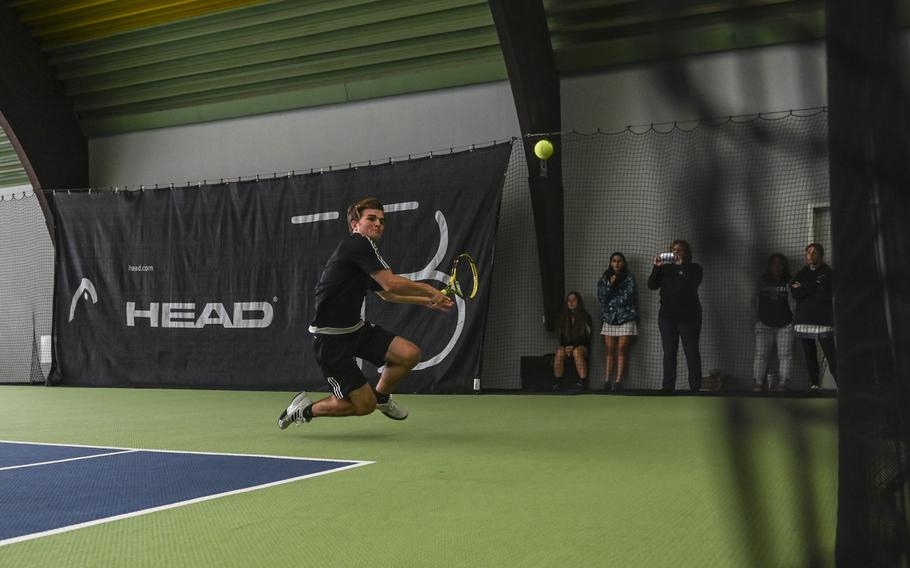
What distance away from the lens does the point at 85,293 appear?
12.8 m

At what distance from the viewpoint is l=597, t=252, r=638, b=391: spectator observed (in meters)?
10.2

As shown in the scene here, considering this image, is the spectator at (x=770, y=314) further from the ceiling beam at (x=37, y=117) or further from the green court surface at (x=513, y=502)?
the ceiling beam at (x=37, y=117)

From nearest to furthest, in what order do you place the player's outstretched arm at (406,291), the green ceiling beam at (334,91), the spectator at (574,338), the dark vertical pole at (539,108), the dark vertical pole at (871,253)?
1. the dark vertical pole at (871,253)
2. the player's outstretched arm at (406,291)
3. the dark vertical pole at (539,108)
4. the spectator at (574,338)
5. the green ceiling beam at (334,91)

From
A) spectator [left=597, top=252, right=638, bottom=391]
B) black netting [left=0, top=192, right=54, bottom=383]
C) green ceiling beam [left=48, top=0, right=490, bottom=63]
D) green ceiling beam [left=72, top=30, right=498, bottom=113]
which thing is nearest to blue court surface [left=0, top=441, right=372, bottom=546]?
spectator [left=597, top=252, right=638, bottom=391]

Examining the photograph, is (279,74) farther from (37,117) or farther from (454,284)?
(454,284)

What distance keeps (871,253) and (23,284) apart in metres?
15.1

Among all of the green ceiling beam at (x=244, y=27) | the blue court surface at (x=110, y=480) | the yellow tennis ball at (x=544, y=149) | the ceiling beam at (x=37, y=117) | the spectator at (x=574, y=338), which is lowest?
the blue court surface at (x=110, y=480)

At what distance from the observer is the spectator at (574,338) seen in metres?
10.4

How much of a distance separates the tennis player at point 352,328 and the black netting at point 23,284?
9.83m

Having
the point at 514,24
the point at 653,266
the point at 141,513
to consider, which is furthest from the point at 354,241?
the point at 653,266

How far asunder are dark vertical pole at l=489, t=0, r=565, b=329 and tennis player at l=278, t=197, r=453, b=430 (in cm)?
414

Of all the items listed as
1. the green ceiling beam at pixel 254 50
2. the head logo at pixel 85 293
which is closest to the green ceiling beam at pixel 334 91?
the green ceiling beam at pixel 254 50

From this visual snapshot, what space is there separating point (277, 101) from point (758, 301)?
1182cm

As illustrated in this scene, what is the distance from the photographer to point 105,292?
1269 centimetres
